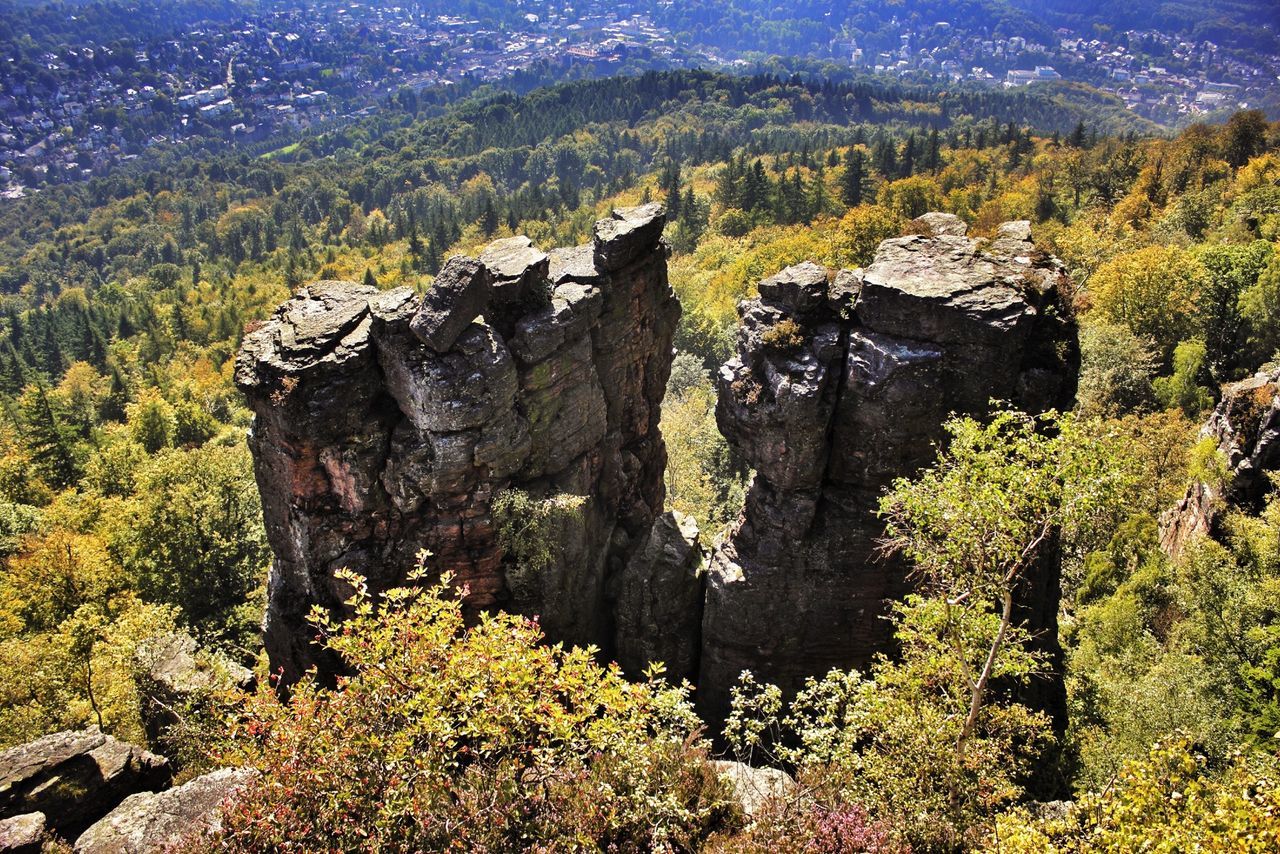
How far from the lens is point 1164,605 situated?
127ft

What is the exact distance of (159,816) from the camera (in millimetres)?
22594

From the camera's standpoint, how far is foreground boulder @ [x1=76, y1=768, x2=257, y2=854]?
21484 mm

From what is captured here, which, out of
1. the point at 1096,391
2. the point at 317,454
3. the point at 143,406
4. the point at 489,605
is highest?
the point at 317,454

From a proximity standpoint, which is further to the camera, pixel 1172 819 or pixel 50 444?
pixel 50 444

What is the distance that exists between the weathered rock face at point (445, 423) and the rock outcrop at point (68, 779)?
6829 millimetres

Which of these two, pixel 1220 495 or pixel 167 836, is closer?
pixel 167 836

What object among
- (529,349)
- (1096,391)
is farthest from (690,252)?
(529,349)

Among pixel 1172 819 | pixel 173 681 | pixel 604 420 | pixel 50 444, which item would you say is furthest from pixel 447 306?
pixel 50 444

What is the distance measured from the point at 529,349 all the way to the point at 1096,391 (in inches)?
2157

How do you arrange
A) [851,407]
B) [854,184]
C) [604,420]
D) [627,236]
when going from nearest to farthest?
[851,407] → [627,236] → [604,420] → [854,184]

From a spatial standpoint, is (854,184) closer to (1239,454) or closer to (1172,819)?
(1239,454)

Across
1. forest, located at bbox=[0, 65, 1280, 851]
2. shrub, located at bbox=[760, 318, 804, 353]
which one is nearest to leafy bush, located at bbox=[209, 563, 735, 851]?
forest, located at bbox=[0, 65, 1280, 851]

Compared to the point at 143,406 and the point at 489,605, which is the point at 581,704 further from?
the point at 143,406

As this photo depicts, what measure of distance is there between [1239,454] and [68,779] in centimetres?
5024
